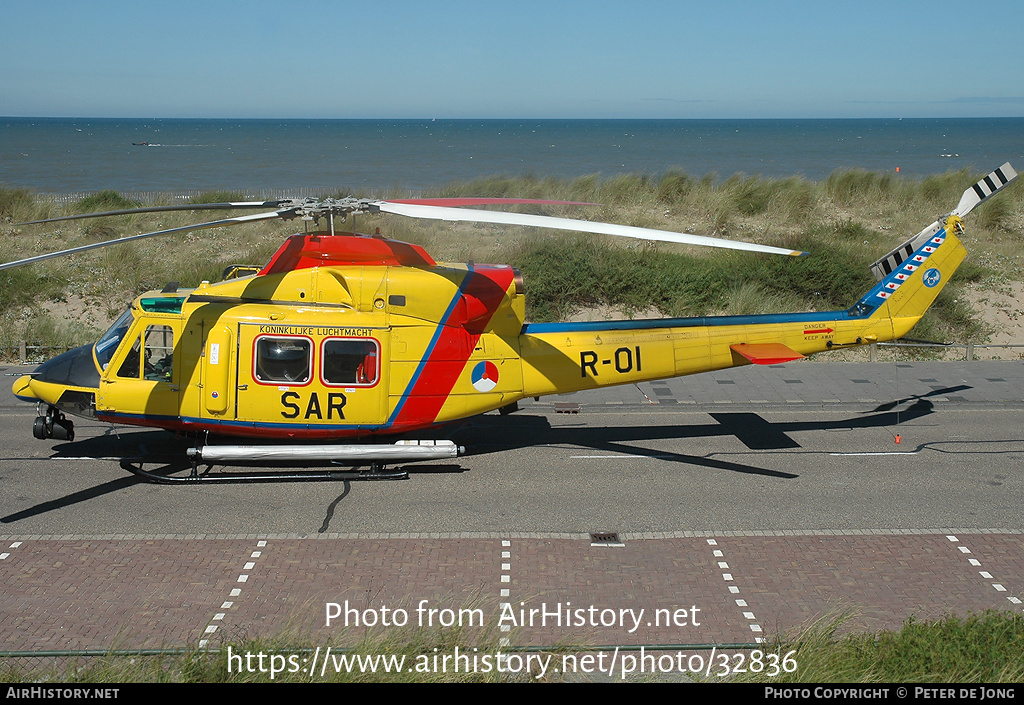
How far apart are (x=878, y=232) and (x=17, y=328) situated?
25720 mm

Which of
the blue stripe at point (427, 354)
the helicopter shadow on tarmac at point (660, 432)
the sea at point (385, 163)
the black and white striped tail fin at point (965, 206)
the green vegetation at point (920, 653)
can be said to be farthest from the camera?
the sea at point (385, 163)

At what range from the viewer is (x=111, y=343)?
12.3 meters

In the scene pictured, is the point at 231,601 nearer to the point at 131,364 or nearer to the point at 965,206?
the point at 131,364

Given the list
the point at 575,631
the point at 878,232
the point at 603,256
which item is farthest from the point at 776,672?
the point at 878,232

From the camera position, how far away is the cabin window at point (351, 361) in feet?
39.0

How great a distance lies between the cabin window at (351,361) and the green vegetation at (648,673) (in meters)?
4.65

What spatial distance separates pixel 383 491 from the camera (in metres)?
12.0

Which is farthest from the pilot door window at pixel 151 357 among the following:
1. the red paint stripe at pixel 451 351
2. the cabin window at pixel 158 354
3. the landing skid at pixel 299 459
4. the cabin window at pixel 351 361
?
the red paint stripe at pixel 451 351

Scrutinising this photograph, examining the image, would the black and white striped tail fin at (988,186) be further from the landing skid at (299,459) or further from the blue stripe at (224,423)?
the blue stripe at (224,423)

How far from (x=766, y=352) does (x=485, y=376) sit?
13.3 ft

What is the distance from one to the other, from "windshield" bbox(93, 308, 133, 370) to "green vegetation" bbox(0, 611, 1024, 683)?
5514mm

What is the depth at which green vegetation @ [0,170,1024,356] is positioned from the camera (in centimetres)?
2286

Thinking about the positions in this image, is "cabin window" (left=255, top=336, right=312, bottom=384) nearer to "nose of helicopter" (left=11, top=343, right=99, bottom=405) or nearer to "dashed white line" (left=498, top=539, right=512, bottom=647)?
"nose of helicopter" (left=11, top=343, right=99, bottom=405)
